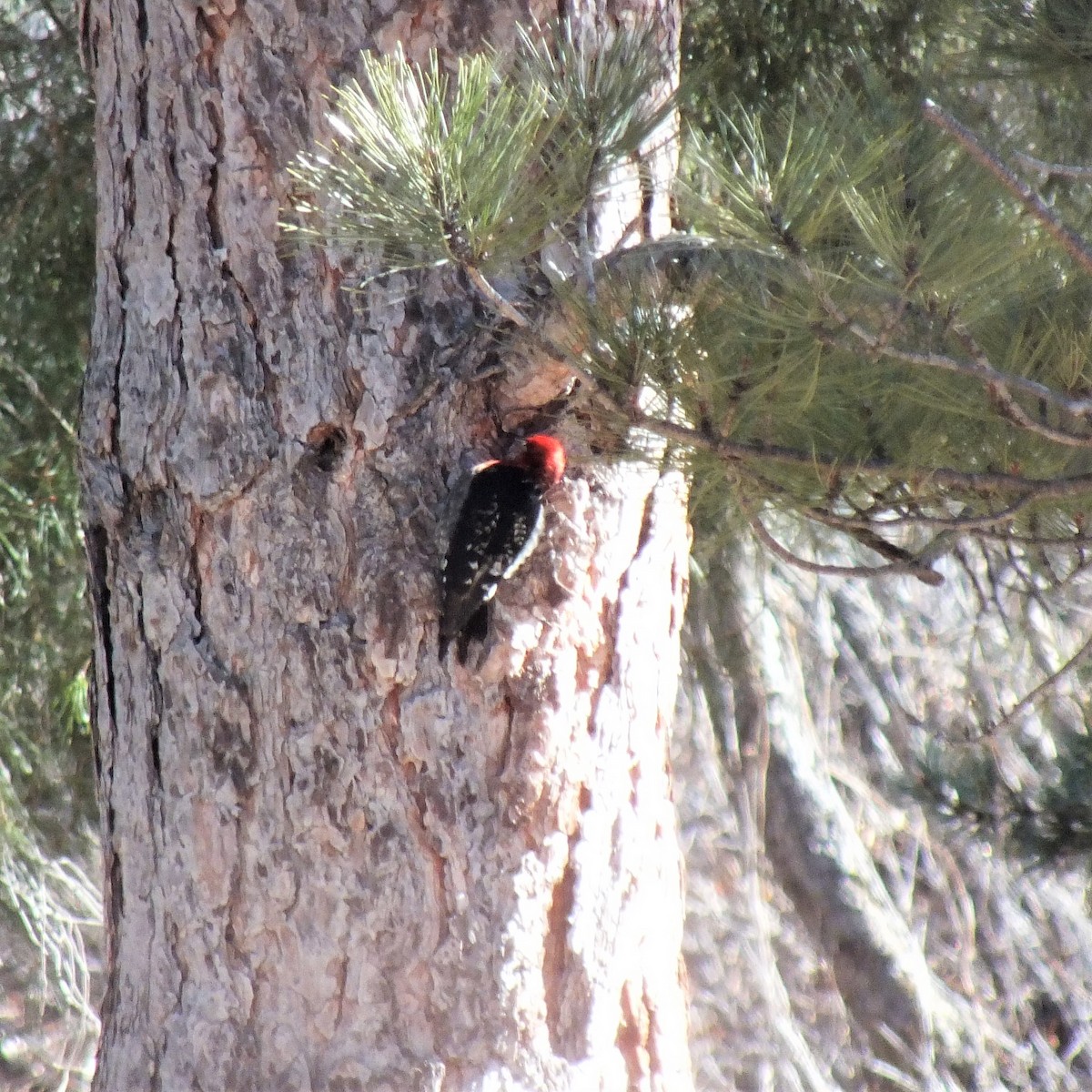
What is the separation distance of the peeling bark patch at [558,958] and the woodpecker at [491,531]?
446 millimetres

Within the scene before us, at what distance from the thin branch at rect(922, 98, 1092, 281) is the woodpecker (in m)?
0.98

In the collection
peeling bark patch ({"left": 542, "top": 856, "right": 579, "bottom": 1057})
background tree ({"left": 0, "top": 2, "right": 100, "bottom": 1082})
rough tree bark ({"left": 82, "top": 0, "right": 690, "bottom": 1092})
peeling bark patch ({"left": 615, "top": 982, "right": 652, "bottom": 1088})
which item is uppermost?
background tree ({"left": 0, "top": 2, "right": 100, "bottom": 1082})

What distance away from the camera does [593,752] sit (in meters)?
2.36

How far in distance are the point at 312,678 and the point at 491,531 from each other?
411mm

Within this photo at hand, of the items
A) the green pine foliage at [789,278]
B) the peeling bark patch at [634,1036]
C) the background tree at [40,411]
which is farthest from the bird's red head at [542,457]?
the background tree at [40,411]

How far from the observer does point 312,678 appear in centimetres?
226

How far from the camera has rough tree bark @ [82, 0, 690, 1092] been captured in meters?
2.24

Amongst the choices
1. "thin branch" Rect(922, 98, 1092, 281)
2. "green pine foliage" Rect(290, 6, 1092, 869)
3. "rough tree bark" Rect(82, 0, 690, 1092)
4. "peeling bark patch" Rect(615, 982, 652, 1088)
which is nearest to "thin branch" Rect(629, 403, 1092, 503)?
"green pine foliage" Rect(290, 6, 1092, 869)

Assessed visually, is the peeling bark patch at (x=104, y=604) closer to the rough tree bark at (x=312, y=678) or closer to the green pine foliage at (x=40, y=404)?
the rough tree bark at (x=312, y=678)

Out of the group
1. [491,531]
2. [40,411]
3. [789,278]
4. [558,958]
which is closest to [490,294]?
[789,278]

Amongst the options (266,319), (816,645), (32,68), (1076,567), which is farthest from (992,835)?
(32,68)

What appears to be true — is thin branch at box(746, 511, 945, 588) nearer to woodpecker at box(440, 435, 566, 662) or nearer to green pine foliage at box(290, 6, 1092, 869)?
green pine foliage at box(290, 6, 1092, 869)

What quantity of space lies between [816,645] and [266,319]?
427cm

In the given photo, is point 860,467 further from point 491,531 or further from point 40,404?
point 40,404
